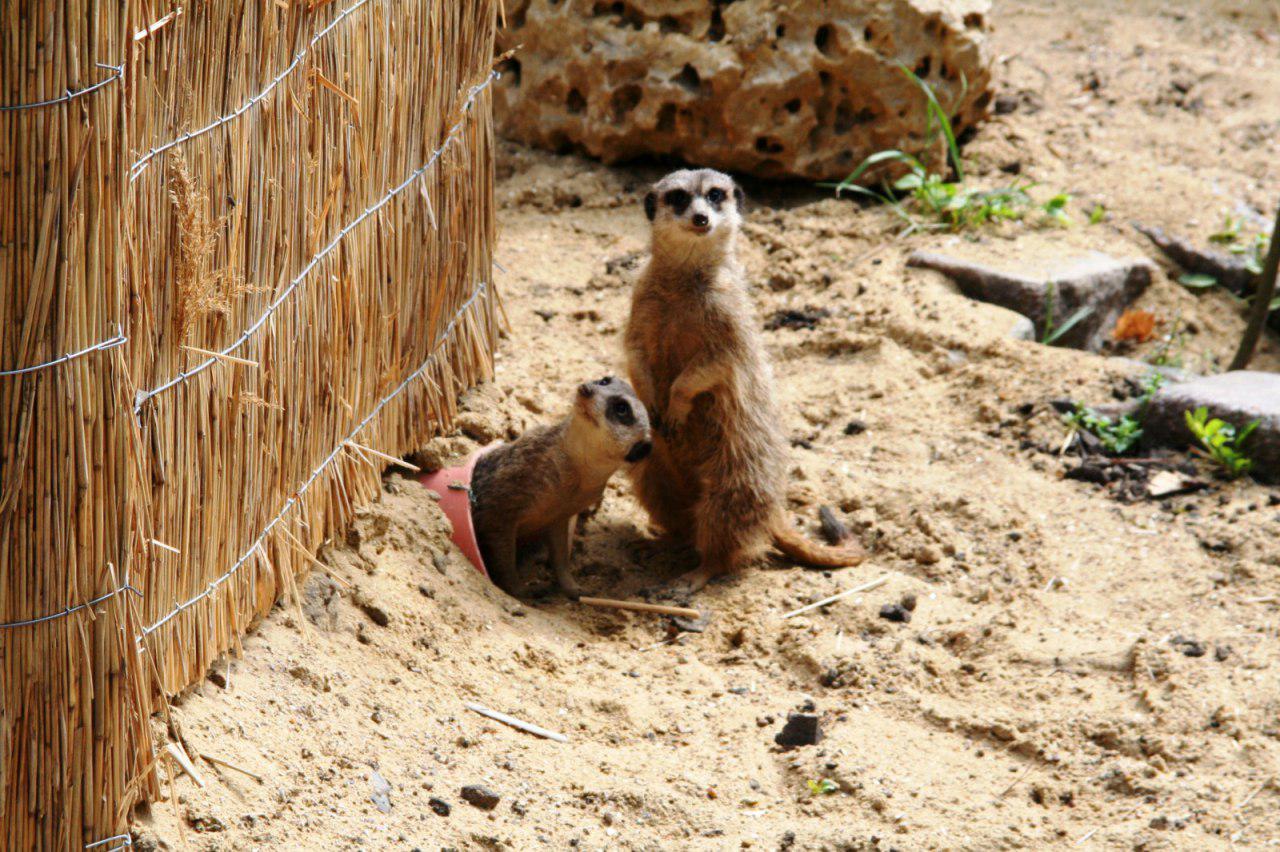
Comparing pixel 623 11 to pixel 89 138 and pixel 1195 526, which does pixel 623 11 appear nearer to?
pixel 1195 526

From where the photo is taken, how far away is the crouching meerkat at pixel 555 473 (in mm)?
3268

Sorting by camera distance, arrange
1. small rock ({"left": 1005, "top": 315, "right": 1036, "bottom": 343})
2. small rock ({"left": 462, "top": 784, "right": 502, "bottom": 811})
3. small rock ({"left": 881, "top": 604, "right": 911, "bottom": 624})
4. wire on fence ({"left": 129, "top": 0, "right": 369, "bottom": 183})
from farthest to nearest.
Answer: small rock ({"left": 1005, "top": 315, "right": 1036, "bottom": 343}), small rock ({"left": 881, "top": 604, "right": 911, "bottom": 624}), small rock ({"left": 462, "top": 784, "right": 502, "bottom": 811}), wire on fence ({"left": 129, "top": 0, "right": 369, "bottom": 183})

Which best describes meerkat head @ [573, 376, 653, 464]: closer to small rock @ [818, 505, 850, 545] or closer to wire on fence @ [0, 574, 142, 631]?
small rock @ [818, 505, 850, 545]

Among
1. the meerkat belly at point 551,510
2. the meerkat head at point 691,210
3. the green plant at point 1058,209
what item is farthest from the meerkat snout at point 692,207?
the green plant at point 1058,209

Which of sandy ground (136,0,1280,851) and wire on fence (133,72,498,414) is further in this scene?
sandy ground (136,0,1280,851)

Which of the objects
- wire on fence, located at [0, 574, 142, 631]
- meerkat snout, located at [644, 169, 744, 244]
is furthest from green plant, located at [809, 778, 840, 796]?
meerkat snout, located at [644, 169, 744, 244]

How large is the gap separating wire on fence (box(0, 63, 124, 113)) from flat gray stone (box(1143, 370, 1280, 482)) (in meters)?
3.12

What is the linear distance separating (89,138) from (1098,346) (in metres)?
3.80

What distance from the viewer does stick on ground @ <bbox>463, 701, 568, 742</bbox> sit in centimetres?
267

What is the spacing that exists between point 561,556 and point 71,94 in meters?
2.00

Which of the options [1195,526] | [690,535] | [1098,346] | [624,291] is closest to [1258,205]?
[1098,346]

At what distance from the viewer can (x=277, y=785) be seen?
2215mm

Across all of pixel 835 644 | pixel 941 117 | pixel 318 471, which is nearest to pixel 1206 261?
pixel 941 117

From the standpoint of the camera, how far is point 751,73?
4.90 metres
